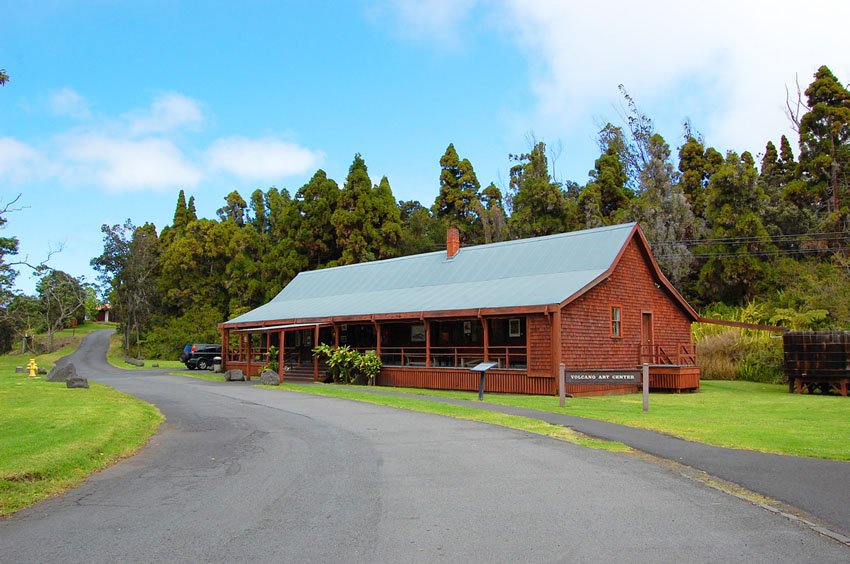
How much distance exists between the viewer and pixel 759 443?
11.6 m

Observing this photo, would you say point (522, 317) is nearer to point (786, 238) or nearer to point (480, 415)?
point (480, 415)

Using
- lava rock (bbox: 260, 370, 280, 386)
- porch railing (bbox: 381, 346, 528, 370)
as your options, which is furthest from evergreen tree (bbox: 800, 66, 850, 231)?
lava rock (bbox: 260, 370, 280, 386)

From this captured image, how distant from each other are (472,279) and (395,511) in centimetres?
2418

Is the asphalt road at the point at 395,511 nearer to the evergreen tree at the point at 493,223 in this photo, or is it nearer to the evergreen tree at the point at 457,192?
the evergreen tree at the point at 493,223

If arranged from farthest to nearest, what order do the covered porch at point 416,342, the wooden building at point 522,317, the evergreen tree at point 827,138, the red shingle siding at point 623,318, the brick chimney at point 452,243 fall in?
the evergreen tree at point 827,138 < the brick chimney at point 452,243 < the covered porch at point 416,342 < the red shingle siding at point 623,318 < the wooden building at point 522,317

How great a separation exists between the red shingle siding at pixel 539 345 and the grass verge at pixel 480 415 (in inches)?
198

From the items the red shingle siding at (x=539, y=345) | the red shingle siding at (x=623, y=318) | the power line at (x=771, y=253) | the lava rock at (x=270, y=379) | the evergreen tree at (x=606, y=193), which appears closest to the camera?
the red shingle siding at (x=539, y=345)

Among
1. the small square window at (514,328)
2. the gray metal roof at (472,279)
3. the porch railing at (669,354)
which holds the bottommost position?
the porch railing at (669,354)

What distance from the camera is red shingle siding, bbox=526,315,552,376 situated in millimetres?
23547

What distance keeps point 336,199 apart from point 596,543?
49877 mm

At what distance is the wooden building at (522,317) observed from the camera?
2429 centimetres

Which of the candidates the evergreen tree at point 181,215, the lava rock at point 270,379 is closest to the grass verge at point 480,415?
the lava rock at point 270,379

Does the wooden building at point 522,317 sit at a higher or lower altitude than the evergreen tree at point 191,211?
lower

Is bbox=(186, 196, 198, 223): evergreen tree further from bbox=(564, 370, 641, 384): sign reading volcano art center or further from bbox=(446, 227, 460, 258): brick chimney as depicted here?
bbox=(564, 370, 641, 384): sign reading volcano art center
